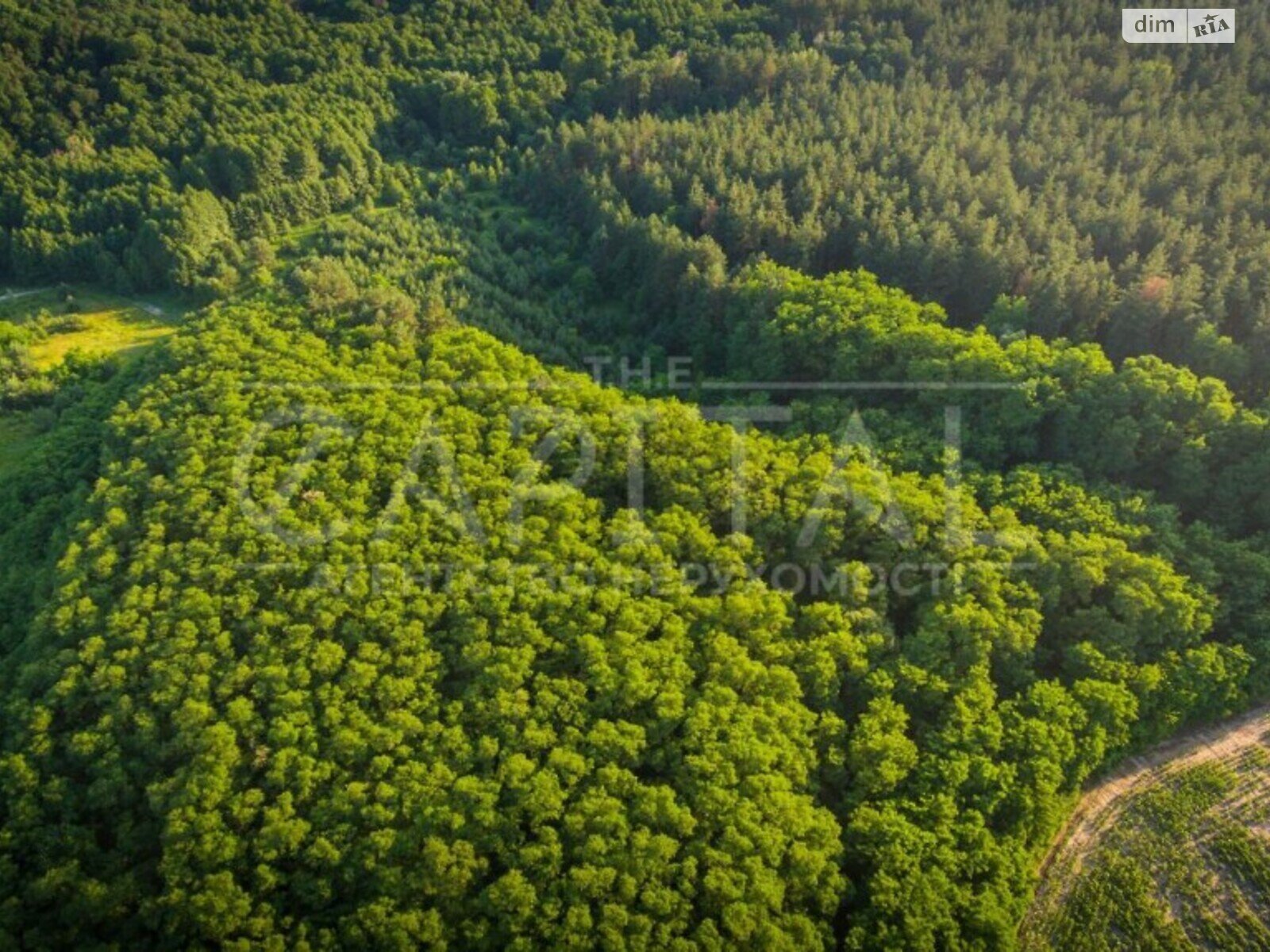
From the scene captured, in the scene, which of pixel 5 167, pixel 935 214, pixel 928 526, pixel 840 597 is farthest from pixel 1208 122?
pixel 5 167

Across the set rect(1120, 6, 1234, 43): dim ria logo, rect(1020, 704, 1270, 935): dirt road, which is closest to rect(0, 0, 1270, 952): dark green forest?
rect(1020, 704, 1270, 935): dirt road

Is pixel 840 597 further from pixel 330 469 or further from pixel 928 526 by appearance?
pixel 330 469

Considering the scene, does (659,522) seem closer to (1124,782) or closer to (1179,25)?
(1124,782)

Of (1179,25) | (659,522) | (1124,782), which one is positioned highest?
(1179,25)

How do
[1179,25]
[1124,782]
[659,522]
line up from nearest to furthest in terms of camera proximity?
[1124,782], [659,522], [1179,25]

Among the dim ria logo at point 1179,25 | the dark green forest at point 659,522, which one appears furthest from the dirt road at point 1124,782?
the dim ria logo at point 1179,25

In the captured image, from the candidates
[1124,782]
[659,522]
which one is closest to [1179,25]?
[1124,782]
